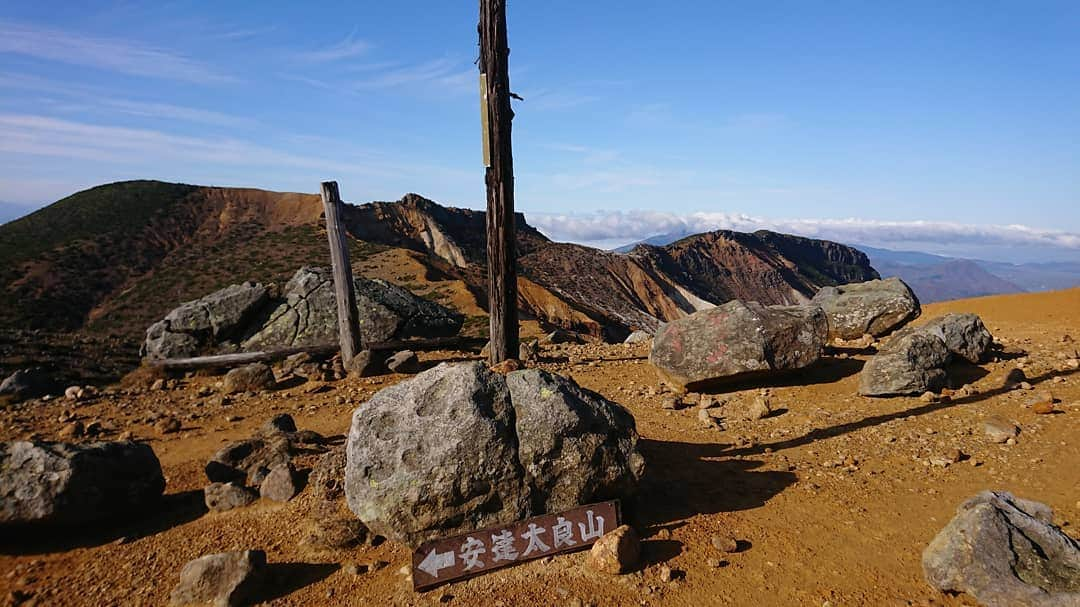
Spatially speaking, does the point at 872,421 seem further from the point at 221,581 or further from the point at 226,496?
the point at 226,496

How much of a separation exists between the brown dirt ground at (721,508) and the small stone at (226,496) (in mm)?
139

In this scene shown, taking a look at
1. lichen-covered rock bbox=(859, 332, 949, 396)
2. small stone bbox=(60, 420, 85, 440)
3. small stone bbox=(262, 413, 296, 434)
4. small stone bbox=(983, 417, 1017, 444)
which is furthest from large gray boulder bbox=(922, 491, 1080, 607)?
small stone bbox=(60, 420, 85, 440)

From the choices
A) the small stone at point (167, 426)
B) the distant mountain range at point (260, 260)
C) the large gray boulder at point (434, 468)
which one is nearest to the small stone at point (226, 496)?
the large gray boulder at point (434, 468)

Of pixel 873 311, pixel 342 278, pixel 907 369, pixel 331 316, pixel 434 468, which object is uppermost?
pixel 342 278

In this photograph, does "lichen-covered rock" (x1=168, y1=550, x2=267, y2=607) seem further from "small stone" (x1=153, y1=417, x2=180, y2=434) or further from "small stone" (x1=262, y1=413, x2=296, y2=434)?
"small stone" (x1=153, y1=417, x2=180, y2=434)

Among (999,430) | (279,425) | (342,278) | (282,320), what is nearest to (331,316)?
(282,320)

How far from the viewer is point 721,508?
5852 mm

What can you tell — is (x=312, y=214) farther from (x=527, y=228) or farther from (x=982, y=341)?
(x=982, y=341)

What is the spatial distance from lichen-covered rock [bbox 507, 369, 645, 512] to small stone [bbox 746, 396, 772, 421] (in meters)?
3.94

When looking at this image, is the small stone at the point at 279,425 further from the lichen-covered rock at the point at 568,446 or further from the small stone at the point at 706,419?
the small stone at the point at 706,419

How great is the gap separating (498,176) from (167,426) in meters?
6.64

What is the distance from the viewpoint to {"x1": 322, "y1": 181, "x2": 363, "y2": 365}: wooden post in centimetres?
1217

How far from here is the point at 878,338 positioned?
45.2 feet

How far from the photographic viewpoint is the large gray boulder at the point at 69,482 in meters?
5.38
